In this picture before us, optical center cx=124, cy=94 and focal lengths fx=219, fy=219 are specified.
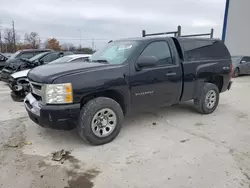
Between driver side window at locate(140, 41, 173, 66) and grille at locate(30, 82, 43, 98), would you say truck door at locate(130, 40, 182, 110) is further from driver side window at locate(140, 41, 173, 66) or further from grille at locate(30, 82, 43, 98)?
grille at locate(30, 82, 43, 98)

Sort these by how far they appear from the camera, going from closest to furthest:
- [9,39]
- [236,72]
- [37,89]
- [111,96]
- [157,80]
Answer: [37,89], [111,96], [157,80], [236,72], [9,39]

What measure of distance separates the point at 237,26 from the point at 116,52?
56.6ft

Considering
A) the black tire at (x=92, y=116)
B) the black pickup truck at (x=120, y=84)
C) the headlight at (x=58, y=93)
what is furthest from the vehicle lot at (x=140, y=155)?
the headlight at (x=58, y=93)

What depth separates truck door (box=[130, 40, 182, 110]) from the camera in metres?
4.02

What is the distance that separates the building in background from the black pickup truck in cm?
1497

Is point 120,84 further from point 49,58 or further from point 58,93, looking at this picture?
point 49,58

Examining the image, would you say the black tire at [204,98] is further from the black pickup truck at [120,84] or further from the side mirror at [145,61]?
the side mirror at [145,61]

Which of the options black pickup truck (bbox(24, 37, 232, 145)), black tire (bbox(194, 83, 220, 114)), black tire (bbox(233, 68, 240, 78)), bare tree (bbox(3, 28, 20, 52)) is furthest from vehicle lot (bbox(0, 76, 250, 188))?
bare tree (bbox(3, 28, 20, 52))

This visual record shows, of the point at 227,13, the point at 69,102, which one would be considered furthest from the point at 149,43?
the point at 227,13

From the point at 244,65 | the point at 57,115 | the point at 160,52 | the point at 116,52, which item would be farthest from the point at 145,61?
the point at 244,65

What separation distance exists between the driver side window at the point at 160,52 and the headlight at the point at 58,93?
5.43 feet

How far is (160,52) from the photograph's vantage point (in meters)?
4.42

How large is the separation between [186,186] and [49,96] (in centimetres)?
226

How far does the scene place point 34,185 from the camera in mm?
2648
